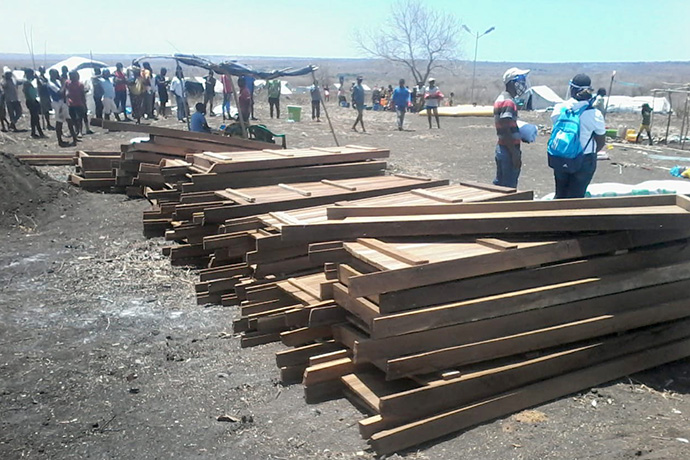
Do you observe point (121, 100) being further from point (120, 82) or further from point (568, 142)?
point (568, 142)

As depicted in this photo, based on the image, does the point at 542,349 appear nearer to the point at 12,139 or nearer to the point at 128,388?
the point at 128,388

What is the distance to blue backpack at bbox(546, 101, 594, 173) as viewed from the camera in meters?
6.04

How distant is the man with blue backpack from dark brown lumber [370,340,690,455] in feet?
6.52

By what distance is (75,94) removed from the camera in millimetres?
17531

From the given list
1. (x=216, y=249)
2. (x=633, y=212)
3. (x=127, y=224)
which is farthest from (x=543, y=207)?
(x=127, y=224)

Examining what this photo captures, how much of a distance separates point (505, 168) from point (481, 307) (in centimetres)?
384

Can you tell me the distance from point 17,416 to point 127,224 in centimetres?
535

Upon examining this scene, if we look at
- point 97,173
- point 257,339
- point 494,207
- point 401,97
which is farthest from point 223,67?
point 494,207

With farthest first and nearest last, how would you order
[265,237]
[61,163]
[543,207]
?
[61,163], [265,237], [543,207]

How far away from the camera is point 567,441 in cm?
385

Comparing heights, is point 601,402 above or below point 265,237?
below

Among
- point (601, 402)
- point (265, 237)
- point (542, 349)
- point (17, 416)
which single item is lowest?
point (17, 416)

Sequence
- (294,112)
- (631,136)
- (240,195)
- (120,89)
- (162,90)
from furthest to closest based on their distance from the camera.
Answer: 1. (294,112)
2. (162,90)
3. (120,89)
4. (631,136)
5. (240,195)

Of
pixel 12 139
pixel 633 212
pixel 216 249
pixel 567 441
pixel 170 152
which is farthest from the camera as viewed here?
pixel 12 139
